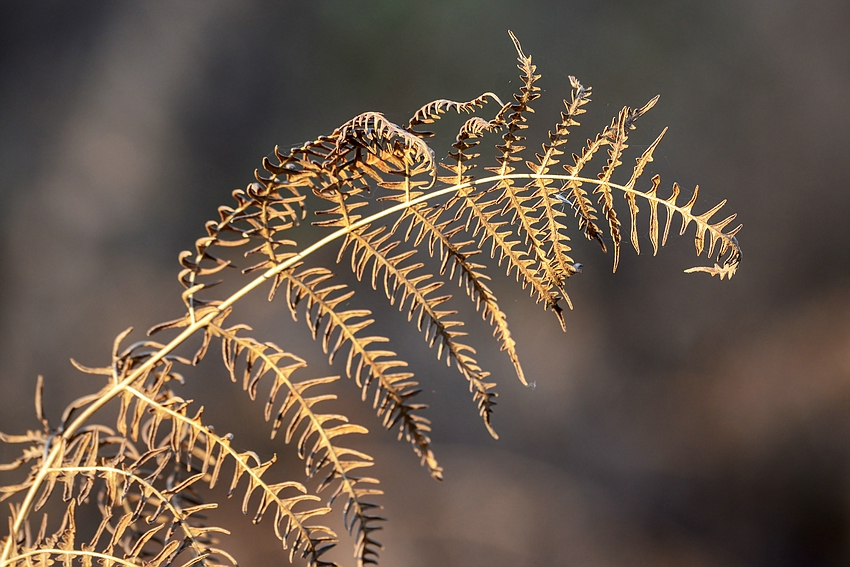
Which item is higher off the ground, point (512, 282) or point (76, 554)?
point (512, 282)

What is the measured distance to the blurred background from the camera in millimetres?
1378

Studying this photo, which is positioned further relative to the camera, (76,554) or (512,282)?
(512,282)

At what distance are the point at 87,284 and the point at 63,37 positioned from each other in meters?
0.72

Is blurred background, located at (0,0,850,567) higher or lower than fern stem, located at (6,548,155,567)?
higher

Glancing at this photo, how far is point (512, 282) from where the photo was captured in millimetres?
1490

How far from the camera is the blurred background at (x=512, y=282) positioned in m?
1.38

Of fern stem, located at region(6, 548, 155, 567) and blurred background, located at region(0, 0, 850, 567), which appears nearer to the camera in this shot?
fern stem, located at region(6, 548, 155, 567)

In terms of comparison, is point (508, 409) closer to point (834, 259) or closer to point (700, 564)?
point (700, 564)

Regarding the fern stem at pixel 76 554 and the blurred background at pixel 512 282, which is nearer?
the fern stem at pixel 76 554

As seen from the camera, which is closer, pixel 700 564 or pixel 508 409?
pixel 700 564

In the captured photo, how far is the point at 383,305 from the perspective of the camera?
152 centimetres

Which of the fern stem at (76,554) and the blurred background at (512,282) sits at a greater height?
the blurred background at (512,282)

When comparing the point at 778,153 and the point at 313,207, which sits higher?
the point at 778,153

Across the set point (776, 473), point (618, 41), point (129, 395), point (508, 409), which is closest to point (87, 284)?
point (508, 409)
